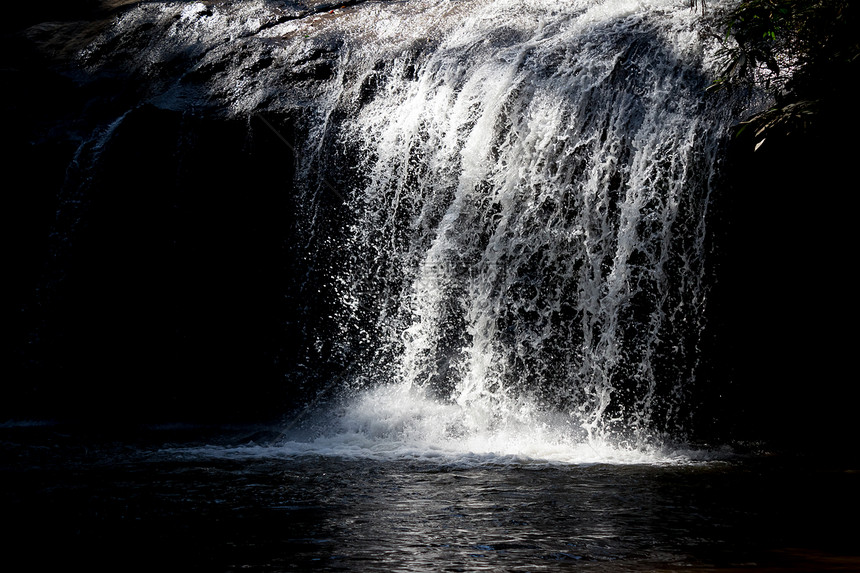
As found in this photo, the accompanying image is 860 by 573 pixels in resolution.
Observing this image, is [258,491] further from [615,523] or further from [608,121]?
[608,121]

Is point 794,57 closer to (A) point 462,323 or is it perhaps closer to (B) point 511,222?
(B) point 511,222

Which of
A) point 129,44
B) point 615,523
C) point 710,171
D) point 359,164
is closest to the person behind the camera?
point 615,523

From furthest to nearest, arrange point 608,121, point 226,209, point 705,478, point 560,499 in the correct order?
point 226,209 → point 608,121 → point 705,478 → point 560,499

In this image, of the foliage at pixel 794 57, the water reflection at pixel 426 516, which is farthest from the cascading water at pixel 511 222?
A: the water reflection at pixel 426 516

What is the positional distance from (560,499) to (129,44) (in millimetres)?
8620

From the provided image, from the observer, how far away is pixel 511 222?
22.3 ft

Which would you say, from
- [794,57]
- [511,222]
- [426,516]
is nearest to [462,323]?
[511,222]

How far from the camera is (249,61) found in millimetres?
8953

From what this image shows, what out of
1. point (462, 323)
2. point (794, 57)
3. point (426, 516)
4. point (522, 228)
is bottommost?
point (426, 516)

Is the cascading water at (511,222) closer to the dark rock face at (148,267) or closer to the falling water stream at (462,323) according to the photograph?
the falling water stream at (462,323)

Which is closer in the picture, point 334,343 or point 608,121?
point 608,121

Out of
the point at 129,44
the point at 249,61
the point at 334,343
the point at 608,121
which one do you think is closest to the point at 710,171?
the point at 608,121

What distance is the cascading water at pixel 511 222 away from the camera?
6.33 m

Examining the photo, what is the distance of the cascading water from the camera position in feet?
20.8
